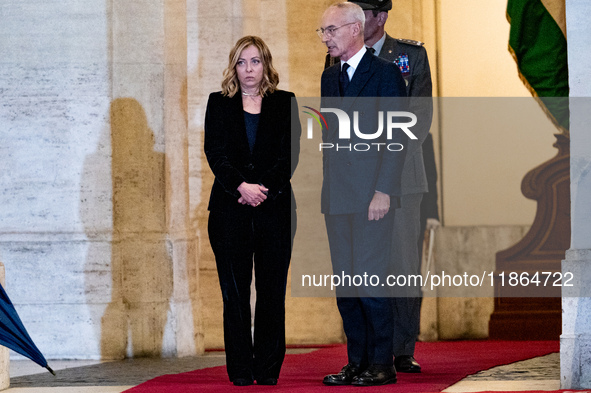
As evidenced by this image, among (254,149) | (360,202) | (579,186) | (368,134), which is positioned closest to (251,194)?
(254,149)

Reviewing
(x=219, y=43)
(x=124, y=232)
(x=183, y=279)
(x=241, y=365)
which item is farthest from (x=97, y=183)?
(x=241, y=365)

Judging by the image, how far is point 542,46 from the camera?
256 inches

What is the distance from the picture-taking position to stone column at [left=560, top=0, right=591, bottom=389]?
4.82 meters

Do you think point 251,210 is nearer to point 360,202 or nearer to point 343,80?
point 360,202

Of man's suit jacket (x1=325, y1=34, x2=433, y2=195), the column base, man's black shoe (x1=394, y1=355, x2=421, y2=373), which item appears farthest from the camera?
man's suit jacket (x1=325, y1=34, x2=433, y2=195)

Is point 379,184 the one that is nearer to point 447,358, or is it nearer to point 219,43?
point 447,358

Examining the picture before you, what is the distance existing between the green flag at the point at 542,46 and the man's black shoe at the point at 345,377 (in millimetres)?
2476

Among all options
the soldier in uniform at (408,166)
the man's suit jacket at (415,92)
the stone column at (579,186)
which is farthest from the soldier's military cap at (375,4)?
the stone column at (579,186)

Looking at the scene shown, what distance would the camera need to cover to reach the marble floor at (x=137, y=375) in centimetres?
501

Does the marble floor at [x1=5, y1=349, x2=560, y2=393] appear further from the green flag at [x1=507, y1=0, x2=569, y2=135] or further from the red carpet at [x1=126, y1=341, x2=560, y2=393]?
the green flag at [x1=507, y1=0, x2=569, y2=135]

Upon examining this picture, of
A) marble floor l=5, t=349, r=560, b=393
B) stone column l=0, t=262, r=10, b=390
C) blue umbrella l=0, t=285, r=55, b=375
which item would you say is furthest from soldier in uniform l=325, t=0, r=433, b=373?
stone column l=0, t=262, r=10, b=390

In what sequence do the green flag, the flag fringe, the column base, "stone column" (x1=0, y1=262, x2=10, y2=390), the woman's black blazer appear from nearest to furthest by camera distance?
the column base < the woman's black blazer < "stone column" (x1=0, y1=262, x2=10, y2=390) < the green flag < the flag fringe

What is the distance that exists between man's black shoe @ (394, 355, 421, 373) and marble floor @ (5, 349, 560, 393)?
33 centimetres

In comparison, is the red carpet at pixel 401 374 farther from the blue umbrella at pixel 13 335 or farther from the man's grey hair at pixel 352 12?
the man's grey hair at pixel 352 12
